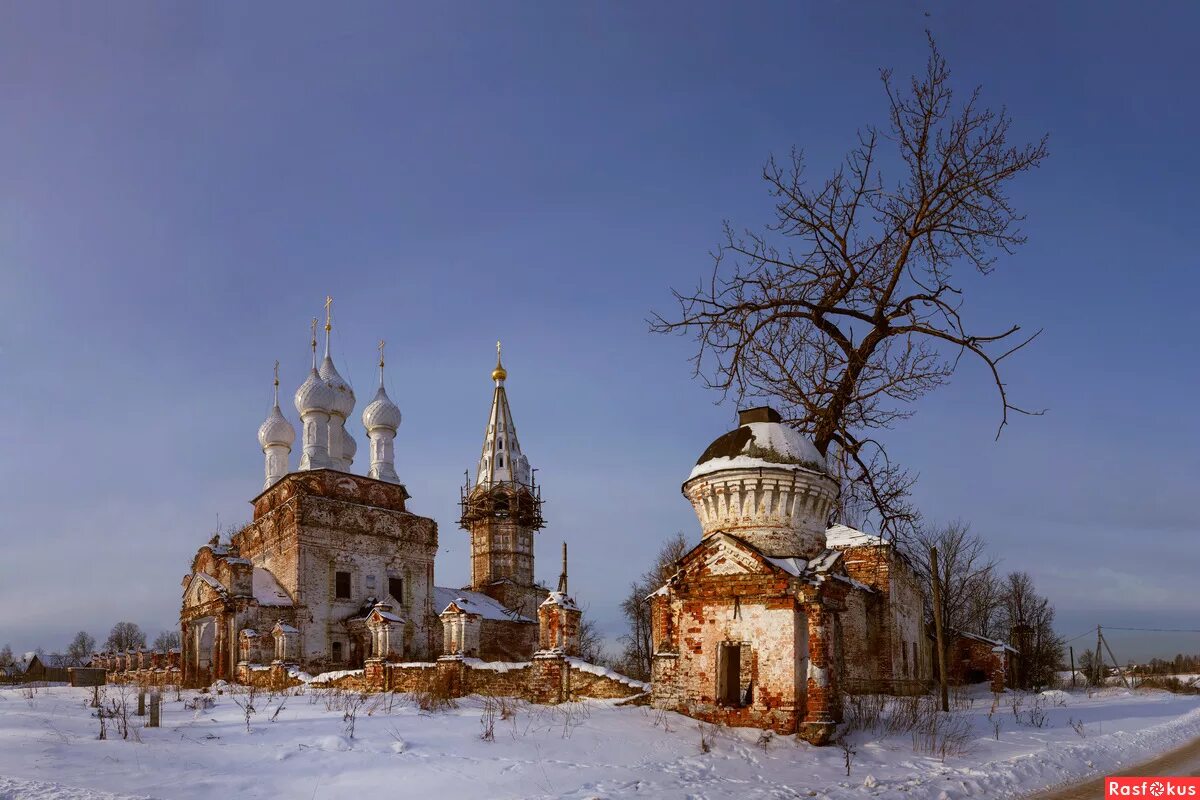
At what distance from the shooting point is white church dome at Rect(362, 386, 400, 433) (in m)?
41.5

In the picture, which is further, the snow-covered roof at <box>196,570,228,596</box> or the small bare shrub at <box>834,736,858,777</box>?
the snow-covered roof at <box>196,570,228,596</box>

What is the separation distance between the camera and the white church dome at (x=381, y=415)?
4153cm

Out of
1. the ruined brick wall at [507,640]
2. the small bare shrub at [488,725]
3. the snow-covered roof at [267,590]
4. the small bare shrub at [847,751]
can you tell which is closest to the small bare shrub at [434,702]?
the small bare shrub at [488,725]

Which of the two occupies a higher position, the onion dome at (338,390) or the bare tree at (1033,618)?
the onion dome at (338,390)

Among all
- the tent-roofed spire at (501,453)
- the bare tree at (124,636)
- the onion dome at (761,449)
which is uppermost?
the tent-roofed spire at (501,453)

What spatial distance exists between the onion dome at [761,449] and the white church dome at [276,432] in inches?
1221

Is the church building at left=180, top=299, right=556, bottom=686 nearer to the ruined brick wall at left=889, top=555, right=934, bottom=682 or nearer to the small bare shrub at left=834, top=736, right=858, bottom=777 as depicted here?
the ruined brick wall at left=889, top=555, right=934, bottom=682

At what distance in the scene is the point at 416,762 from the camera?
908 centimetres

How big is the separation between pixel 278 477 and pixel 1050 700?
3152 cm

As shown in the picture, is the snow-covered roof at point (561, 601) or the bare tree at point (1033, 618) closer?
the snow-covered roof at point (561, 601)

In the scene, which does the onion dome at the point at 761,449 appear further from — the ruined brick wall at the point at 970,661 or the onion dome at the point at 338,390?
the onion dome at the point at 338,390

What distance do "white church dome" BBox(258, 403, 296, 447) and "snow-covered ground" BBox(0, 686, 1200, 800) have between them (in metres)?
26.8

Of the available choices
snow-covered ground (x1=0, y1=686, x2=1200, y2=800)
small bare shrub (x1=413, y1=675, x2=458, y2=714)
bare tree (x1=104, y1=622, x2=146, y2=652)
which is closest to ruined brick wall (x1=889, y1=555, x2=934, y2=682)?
snow-covered ground (x1=0, y1=686, x2=1200, y2=800)

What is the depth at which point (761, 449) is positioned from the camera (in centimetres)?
1291
